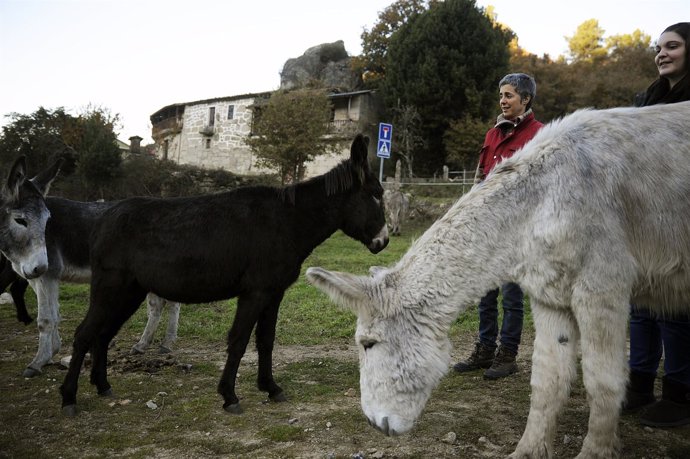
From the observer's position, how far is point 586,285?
2.59 metres

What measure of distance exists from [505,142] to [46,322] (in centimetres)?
559

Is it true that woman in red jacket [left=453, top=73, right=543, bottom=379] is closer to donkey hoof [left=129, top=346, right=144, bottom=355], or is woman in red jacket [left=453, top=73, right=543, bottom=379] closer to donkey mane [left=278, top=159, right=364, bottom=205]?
donkey mane [left=278, top=159, right=364, bottom=205]

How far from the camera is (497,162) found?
4.40m

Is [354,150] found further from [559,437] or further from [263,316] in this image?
[559,437]

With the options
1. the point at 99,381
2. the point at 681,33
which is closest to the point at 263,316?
the point at 99,381

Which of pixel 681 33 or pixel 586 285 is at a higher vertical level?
pixel 681 33

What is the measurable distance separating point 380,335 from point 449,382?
87.1 inches

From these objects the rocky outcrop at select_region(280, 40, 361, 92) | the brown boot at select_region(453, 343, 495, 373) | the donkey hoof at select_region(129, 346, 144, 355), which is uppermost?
the rocky outcrop at select_region(280, 40, 361, 92)

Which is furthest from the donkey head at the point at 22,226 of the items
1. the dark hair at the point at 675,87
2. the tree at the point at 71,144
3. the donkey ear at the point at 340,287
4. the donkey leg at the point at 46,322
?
the tree at the point at 71,144

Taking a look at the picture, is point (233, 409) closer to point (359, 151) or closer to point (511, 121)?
point (359, 151)

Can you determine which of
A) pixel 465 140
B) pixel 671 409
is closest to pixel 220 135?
pixel 465 140

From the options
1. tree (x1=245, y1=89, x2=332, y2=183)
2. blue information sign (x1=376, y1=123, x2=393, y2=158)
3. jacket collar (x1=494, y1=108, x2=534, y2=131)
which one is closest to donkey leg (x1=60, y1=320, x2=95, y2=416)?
jacket collar (x1=494, y1=108, x2=534, y2=131)

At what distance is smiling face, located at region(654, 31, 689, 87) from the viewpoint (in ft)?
11.1

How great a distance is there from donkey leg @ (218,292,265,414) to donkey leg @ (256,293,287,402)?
22 cm
